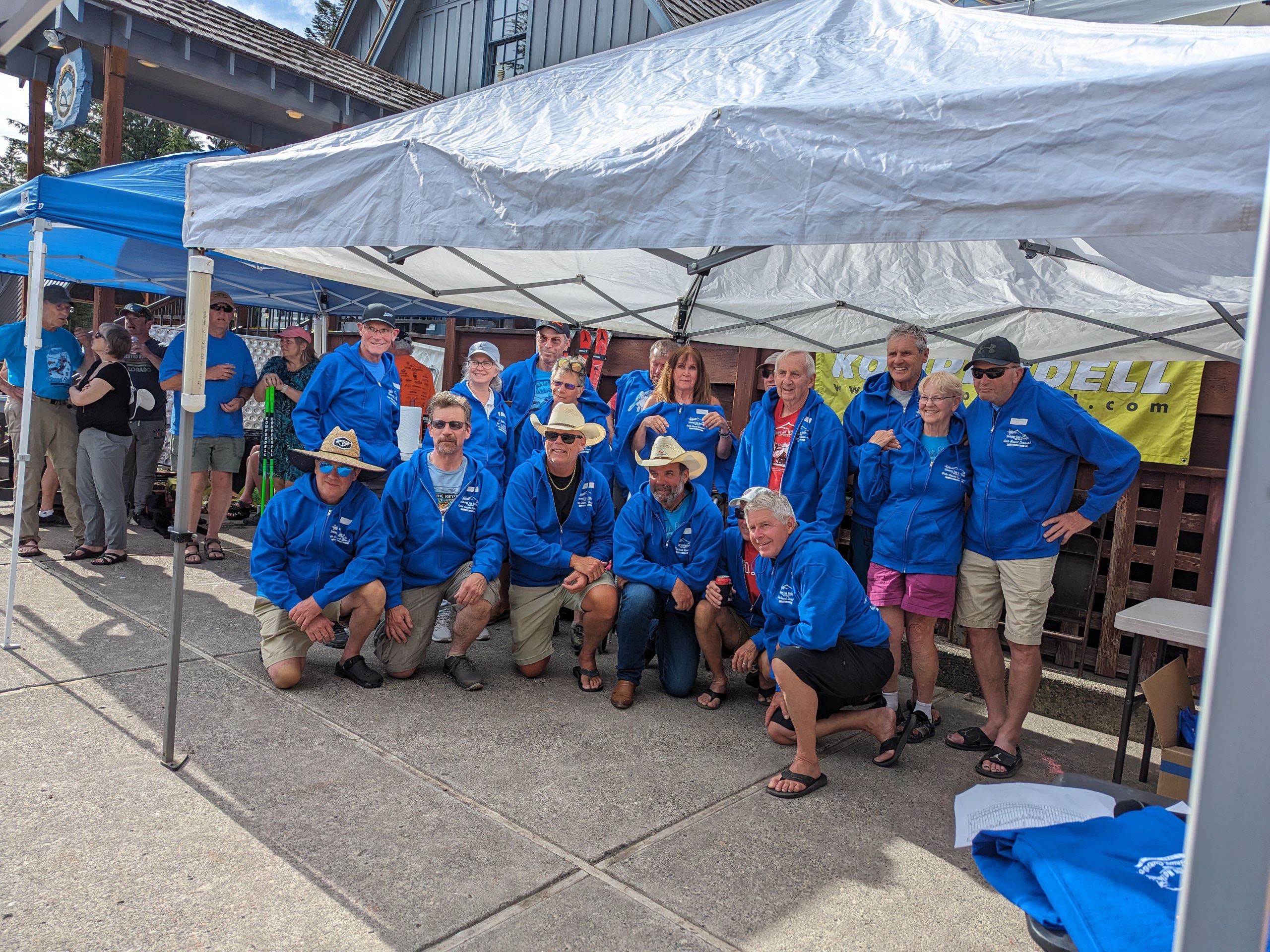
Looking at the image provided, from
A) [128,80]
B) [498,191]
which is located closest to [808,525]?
[498,191]

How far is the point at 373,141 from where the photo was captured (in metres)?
3.28

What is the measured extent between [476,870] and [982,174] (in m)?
2.38

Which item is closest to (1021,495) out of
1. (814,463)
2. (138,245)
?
(814,463)

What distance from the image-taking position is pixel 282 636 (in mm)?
4129

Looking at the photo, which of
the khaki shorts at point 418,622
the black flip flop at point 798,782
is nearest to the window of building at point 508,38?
the khaki shorts at point 418,622

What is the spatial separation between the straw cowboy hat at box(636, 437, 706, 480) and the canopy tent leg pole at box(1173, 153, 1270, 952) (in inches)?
134

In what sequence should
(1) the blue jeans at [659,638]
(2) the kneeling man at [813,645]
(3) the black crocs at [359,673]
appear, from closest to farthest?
1. (2) the kneeling man at [813,645]
2. (3) the black crocs at [359,673]
3. (1) the blue jeans at [659,638]

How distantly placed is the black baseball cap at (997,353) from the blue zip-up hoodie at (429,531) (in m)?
2.47

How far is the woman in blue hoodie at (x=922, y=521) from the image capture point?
3840 millimetres

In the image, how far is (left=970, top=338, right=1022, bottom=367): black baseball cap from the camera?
3.65 metres

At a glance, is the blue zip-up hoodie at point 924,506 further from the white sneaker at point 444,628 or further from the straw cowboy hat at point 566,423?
the white sneaker at point 444,628

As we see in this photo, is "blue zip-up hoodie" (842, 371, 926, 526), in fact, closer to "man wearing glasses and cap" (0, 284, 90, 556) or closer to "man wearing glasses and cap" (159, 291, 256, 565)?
"man wearing glasses and cap" (159, 291, 256, 565)

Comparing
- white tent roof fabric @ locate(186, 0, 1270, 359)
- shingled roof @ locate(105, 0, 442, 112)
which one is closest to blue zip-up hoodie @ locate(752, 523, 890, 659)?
white tent roof fabric @ locate(186, 0, 1270, 359)

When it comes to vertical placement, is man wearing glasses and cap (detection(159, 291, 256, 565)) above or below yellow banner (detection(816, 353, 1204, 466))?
below
